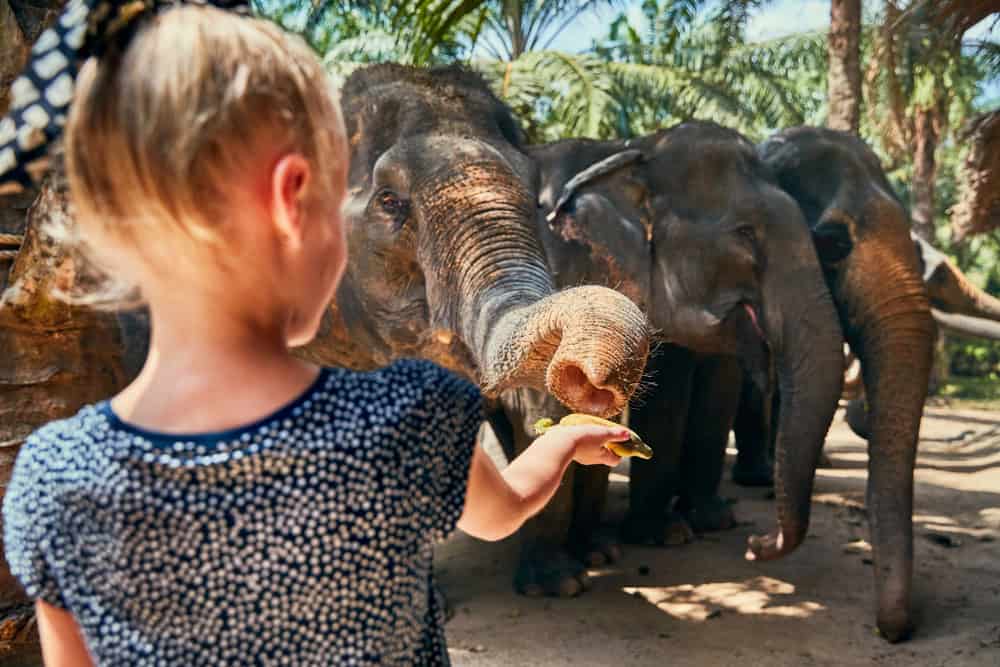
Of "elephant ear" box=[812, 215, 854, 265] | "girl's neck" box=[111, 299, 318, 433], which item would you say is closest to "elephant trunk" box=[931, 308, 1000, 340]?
"elephant ear" box=[812, 215, 854, 265]

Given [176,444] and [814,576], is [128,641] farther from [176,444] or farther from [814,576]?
[814,576]

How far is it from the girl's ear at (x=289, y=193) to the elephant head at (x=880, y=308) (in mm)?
4779

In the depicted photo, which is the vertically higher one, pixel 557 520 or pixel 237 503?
pixel 237 503

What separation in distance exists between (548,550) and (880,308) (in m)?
2.22

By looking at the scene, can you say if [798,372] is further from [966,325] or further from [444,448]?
[966,325]

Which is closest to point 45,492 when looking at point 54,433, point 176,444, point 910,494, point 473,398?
point 54,433

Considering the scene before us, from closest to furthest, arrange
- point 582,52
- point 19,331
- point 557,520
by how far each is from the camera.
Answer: point 19,331 < point 557,520 < point 582,52

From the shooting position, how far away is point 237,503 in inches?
58.4

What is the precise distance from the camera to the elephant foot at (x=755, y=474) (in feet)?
31.7

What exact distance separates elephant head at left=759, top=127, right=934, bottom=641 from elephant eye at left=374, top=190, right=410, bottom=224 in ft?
8.76

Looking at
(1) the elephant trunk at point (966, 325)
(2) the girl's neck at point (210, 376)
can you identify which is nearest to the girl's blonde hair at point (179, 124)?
(2) the girl's neck at point (210, 376)

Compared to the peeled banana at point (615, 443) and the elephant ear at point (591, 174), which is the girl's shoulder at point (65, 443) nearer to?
the peeled banana at point (615, 443)

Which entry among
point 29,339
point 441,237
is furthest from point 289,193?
point 29,339

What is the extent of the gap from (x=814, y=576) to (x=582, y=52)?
16.9 metres
